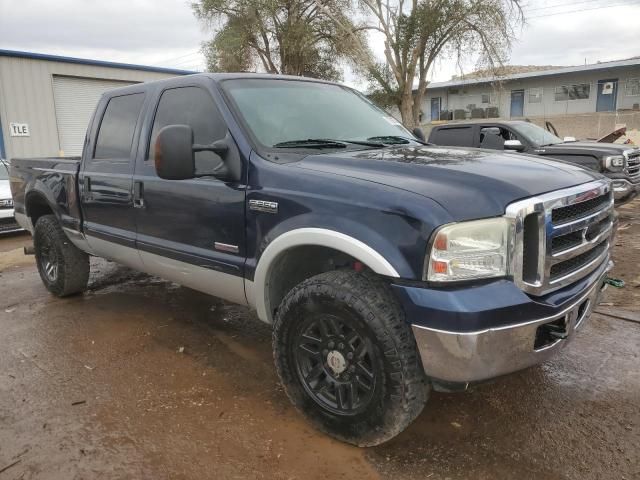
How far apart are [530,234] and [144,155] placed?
2724 mm

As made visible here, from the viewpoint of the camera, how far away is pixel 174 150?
279 cm

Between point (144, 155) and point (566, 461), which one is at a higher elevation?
point (144, 155)

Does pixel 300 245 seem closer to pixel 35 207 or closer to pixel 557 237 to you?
pixel 557 237

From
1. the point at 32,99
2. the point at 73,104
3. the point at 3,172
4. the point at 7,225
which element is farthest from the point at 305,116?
the point at 73,104

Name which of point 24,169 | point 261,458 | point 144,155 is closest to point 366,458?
point 261,458

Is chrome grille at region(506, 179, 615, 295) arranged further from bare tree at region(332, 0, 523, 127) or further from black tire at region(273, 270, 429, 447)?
bare tree at region(332, 0, 523, 127)

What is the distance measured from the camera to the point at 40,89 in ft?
53.9

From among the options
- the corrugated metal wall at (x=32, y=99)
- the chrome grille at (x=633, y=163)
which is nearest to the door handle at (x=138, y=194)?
the chrome grille at (x=633, y=163)

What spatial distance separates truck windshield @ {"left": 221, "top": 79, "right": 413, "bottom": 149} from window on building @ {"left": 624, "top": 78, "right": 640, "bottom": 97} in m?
29.5

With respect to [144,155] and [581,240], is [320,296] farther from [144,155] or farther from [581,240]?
[144,155]

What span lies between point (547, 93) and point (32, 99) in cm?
2700

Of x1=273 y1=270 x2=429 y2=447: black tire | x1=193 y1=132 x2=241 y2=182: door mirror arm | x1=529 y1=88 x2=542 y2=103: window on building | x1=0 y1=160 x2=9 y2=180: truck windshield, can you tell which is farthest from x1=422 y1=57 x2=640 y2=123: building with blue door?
x1=273 y1=270 x2=429 y2=447: black tire

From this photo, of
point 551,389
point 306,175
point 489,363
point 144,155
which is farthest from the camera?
point 144,155

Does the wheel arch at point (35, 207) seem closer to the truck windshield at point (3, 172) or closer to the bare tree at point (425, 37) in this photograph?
the truck windshield at point (3, 172)
